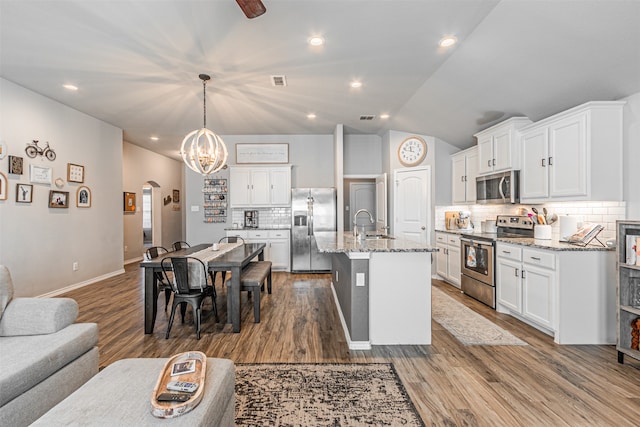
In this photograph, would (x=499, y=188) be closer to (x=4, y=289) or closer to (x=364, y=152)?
(x=364, y=152)

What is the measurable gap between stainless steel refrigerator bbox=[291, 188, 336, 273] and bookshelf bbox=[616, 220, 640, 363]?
417 centimetres

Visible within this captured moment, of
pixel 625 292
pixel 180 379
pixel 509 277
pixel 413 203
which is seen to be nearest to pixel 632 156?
pixel 625 292

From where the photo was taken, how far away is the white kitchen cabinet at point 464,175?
4.86m

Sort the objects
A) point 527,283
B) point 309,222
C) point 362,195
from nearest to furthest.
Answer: point 527,283 → point 309,222 → point 362,195

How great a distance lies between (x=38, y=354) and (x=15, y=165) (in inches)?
142

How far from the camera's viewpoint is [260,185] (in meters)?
6.36

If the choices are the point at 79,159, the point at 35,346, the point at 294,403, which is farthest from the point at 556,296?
the point at 79,159

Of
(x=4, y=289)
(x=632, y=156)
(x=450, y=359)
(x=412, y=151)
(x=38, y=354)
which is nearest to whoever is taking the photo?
(x=38, y=354)

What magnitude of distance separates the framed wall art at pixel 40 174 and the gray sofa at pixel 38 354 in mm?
2992

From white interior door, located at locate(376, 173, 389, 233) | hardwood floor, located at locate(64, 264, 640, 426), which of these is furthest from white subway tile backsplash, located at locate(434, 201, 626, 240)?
white interior door, located at locate(376, 173, 389, 233)

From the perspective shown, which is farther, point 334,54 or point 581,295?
point 334,54

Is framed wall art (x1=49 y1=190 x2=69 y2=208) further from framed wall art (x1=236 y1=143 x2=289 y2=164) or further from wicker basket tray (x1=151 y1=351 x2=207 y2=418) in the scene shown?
wicker basket tray (x1=151 y1=351 x2=207 y2=418)

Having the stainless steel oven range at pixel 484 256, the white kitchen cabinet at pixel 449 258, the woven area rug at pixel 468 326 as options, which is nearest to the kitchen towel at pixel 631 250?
the woven area rug at pixel 468 326

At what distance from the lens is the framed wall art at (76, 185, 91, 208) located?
5043mm
